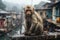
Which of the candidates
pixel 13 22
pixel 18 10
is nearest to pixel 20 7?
pixel 18 10

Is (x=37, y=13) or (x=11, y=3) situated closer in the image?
(x=37, y=13)

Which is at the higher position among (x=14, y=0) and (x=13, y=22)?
(x=14, y=0)

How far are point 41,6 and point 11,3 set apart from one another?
500 millimetres

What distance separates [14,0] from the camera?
2.94m

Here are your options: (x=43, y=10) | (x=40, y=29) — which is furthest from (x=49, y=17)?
(x=40, y=29)

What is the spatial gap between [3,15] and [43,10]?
67cm

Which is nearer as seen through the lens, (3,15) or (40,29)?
(40,29)

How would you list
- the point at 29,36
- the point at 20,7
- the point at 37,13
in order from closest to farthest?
the point at 29,36
the point at 37,13
the point at 20,7

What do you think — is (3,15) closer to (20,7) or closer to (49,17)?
(20,7)

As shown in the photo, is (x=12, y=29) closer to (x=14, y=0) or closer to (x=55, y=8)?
(x=14, y=0)

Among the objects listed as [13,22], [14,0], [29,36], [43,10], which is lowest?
[29,36]

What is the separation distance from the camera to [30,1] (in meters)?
2.93

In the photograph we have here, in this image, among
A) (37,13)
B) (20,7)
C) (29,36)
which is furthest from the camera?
(20,7)

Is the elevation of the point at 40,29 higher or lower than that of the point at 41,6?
lower
